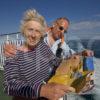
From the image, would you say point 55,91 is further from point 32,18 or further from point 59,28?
point 59,28

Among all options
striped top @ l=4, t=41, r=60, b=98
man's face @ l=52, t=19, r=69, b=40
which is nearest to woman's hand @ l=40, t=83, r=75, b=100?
striped top @ l=4, t=41, r=60, b=98

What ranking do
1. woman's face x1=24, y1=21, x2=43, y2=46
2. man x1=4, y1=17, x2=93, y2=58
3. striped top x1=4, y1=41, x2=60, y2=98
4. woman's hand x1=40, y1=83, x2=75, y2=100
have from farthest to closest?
man x1=4, y1=17, x2=93, y2=58, woman's face x1=24, y1=21, x2=43, y2=46, striped top x1=4, y1=41, x2=60, y2=98, woman's hand x1=40, y1=83, x2=75, y2=100

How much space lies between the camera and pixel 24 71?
2006 mm

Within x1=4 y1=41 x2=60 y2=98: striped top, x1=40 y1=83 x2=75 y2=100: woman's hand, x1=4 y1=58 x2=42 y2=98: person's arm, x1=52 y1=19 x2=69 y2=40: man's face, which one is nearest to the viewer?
x1=40 y1=83 x2=75 y2=100: woman's hand

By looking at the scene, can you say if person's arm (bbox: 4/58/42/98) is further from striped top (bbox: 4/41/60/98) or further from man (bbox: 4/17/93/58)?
man (bbox: 4/17/93/58)

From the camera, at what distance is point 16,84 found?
1.80 meters

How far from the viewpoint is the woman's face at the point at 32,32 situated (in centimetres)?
207

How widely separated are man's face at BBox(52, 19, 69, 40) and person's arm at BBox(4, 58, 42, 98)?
1318mm

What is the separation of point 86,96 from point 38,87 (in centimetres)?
197

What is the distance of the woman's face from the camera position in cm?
207

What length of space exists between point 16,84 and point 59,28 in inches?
62.1

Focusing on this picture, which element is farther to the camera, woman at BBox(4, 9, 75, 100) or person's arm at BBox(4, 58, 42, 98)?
woman at BBox(4, 9, 75, 100)

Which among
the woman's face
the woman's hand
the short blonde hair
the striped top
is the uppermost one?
the short blonde hair

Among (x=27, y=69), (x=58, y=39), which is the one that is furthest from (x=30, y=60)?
(x=58, y=39)
